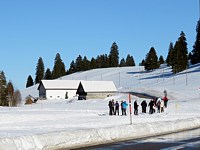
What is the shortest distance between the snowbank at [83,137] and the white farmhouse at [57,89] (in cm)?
11534

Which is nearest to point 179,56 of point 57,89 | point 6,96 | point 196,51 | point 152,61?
point 196,51

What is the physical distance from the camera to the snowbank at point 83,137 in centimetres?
1413

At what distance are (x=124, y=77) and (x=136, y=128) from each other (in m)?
155

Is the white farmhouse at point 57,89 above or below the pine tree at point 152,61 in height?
below

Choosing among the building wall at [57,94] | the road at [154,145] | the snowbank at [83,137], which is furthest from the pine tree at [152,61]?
the road at [154,145]

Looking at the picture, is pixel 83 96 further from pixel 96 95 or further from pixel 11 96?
pixel 11 96

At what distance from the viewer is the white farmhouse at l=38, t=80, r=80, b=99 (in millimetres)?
137625

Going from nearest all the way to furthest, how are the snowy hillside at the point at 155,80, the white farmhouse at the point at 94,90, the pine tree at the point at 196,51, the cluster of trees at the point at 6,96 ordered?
the snowy hillside at the point at 155,80
the cluster of trees at the point at 6,96
the white farmhouse at the point at 94,90
the pine tree at the point at 196,51

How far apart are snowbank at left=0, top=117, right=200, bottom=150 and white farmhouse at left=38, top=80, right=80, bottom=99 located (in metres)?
115

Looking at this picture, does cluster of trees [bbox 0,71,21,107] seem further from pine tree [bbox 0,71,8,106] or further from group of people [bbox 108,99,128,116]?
group of people [bbox 108,99,128,116]

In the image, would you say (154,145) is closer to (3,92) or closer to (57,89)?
(3,92)

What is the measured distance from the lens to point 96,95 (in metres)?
117

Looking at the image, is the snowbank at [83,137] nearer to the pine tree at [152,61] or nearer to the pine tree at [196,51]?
the pine tree at [196,51]

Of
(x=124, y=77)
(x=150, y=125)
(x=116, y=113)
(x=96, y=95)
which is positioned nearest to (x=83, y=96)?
(x=96, y=95)
